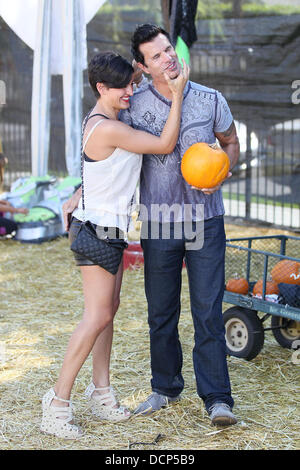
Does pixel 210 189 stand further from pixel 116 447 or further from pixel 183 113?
pixel 116 447

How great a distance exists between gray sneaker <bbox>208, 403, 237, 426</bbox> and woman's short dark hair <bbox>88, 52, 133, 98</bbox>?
177cm

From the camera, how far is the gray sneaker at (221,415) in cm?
376

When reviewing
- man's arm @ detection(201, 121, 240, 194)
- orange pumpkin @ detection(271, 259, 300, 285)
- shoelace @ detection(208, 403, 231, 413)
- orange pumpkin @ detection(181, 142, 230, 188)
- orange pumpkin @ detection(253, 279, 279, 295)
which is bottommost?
shoelace @ detection(208, 403, 231, 413)

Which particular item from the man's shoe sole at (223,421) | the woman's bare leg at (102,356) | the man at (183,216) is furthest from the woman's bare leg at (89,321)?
the man's shoe sole at (223,421)

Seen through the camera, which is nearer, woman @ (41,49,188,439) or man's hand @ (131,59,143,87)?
woman @ (41,49,188,439)

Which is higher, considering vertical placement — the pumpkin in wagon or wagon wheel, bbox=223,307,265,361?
the pumpkin in wagon

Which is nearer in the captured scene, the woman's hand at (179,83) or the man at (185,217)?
the woman's hand at (179,83)

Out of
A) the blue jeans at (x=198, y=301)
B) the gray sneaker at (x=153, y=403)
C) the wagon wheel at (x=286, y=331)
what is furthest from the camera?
the wagon wheel at (x=286, y=331)

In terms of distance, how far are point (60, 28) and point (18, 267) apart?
315 cm

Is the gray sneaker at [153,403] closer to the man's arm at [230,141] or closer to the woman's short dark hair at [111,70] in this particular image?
the man's arm at [230,141]

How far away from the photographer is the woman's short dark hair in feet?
11.8

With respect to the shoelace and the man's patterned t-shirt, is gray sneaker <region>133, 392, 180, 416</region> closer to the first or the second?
the shoelace

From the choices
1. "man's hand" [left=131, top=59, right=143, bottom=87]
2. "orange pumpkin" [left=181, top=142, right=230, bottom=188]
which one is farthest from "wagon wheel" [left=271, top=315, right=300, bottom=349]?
"man's hand" [left=131, top=59, right=143, bottom=87]
